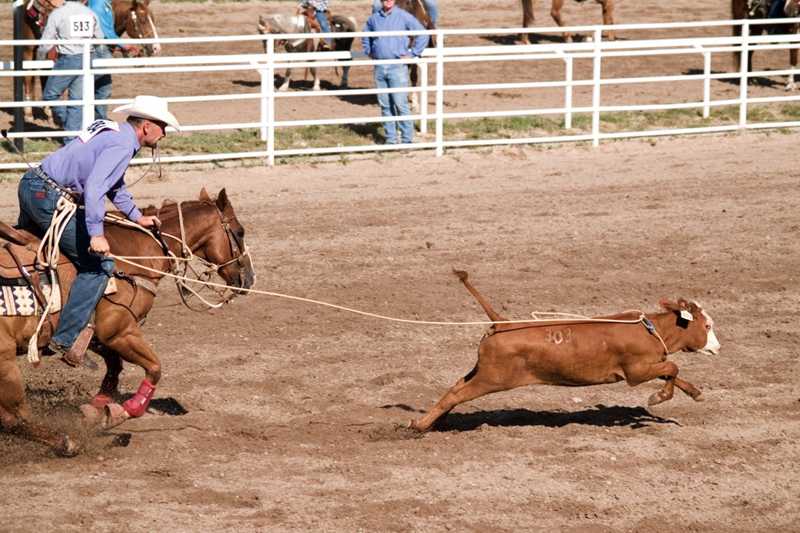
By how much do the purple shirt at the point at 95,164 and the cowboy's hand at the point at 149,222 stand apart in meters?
0.25

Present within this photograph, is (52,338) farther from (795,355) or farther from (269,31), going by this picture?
(269,31)

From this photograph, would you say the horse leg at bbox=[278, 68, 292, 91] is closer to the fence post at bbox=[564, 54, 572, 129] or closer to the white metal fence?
the white metal fence

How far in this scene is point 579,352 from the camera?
289 inches

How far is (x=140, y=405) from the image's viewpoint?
7277 mm

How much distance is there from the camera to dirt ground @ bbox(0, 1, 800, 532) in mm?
6590

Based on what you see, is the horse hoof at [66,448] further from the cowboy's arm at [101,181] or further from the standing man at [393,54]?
the standing man at [393,54]

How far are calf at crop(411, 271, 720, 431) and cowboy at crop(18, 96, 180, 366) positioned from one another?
1862 millimetres

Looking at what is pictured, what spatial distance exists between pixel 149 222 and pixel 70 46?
26.1ft

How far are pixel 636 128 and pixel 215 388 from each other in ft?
33.7

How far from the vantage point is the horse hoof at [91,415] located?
7.33 meters

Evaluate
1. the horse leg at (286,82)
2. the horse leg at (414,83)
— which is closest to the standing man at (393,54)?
the horse leg at (414,83)

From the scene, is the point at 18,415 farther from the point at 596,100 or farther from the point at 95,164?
the point at 596,100

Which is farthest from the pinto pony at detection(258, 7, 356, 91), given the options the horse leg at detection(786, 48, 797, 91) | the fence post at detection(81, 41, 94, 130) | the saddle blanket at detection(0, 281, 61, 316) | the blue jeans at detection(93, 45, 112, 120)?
the saddle blanket at detection(0, 281, 61, 316)

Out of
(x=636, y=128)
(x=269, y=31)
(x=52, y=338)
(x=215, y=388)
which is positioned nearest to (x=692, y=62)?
(x=636, y=128)
